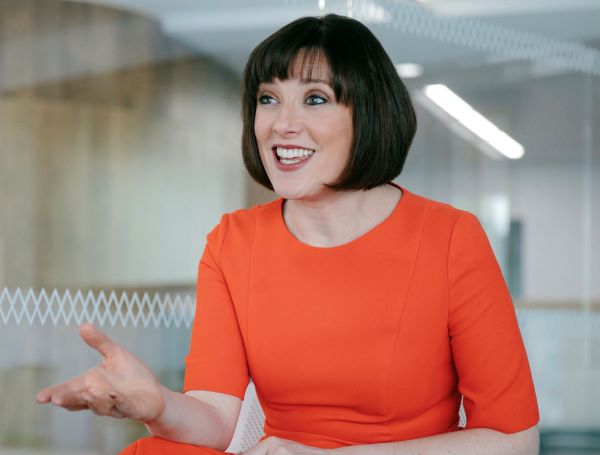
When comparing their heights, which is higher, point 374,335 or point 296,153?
point 296,153

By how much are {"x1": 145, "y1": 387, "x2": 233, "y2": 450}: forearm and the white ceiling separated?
996mm

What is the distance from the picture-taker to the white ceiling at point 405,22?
7.05 ft

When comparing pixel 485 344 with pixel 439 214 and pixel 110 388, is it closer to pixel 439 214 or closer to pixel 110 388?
pixel 439 214

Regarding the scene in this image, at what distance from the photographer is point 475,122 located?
241 cm

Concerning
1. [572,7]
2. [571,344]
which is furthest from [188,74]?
[571,344]

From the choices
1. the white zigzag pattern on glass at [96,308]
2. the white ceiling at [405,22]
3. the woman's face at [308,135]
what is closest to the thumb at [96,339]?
the woman's face at [308,135]

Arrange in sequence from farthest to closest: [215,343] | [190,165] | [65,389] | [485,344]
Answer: [190,165], [215,343], [485,344], [65,389]

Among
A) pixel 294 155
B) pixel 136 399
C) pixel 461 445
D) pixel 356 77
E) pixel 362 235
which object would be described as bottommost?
pixel 461 445

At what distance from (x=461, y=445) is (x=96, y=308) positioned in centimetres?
93

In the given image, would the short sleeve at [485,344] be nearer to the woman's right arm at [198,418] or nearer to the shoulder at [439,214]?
the shoulder at [439,214]

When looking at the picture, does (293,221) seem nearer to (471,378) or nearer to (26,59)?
(471,378)

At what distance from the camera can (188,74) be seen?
2.15 meters

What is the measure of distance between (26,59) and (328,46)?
83 centimetres

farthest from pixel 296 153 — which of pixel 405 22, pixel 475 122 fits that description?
pixel 475 122
